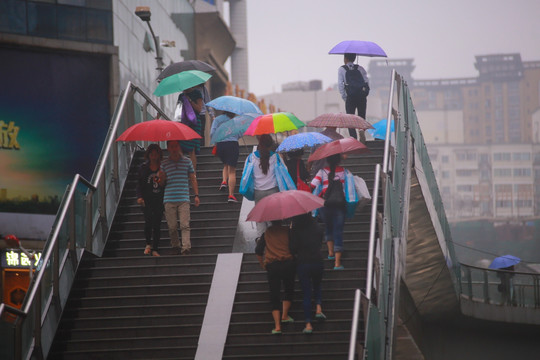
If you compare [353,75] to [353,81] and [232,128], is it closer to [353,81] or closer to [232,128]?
[353,81]

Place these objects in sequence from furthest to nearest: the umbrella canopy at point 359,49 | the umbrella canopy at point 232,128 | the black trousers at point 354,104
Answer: the black trousers at point 354,104 → the umbrella canopy at point 359,49 → the umbrella canopy at point 232,128

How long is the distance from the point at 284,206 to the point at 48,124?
1354 cm

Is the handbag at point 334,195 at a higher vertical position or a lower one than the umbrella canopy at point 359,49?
lower

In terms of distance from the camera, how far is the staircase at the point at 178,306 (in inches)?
A: 422

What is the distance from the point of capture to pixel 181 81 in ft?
49.4

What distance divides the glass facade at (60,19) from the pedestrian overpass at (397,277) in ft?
15.8

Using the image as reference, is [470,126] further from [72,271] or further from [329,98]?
[72,271]

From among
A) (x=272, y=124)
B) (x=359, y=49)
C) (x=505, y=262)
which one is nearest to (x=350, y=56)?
(x=359, y=49)

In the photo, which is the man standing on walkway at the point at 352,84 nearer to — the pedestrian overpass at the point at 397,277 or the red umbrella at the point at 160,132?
the pedestrian overpass at the point at 397,277

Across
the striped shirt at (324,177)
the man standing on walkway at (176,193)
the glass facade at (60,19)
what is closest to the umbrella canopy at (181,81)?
the man standing on walkway at (176,193)

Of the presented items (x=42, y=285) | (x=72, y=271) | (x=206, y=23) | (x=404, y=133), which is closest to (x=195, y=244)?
(x=72, y=271)

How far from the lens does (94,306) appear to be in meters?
11.8

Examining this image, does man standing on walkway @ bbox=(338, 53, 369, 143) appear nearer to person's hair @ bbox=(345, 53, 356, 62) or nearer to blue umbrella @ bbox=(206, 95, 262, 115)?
person's hair @ bbox=(345, 53, 356, 62)

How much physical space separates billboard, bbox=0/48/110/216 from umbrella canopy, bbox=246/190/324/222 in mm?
12877
